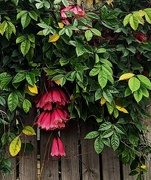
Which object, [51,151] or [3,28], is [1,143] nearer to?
[51,151]

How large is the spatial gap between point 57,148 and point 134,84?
503 mm

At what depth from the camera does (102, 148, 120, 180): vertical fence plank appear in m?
1.69

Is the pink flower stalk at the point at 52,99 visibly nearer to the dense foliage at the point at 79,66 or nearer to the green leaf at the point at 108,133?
the dense foliage at the point at 79,66

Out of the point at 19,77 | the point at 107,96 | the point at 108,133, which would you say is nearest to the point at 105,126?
the point at 108,133

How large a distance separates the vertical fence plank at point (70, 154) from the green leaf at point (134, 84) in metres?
0.45

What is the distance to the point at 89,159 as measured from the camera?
1.68 meters

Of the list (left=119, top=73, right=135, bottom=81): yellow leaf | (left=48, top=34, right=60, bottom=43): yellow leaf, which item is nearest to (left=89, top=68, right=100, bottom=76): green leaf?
(left=119, top=73, right=135, bottom=81): yellow leaf

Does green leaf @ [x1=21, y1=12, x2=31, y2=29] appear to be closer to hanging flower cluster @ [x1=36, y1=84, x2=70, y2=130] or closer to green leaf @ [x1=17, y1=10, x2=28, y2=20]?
green leaf @ [x1=17, y1=10, x2=28, y2=20]

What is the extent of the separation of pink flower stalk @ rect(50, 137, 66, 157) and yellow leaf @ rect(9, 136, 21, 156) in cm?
17

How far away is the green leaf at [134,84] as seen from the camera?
1.36 m

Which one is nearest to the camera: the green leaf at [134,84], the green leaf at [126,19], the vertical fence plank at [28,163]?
the green leaf at [134,84]

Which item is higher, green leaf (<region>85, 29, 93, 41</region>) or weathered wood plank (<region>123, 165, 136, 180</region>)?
green leaf (<region>85, 29, 93, 41</region>)

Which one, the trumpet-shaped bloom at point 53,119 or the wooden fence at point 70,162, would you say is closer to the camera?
the trumpet-shaped bloom at point 53,119

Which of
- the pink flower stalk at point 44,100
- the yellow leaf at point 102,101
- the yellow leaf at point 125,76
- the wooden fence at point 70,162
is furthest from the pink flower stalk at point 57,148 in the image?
the yellow leaf at point 125,76
